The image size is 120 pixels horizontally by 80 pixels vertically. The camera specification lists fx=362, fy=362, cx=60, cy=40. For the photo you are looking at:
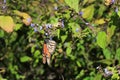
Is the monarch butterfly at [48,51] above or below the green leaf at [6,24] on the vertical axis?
below

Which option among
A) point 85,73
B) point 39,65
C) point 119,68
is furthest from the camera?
point 39,65

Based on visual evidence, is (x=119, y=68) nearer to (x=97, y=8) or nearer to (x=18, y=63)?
(x=97, y=8)

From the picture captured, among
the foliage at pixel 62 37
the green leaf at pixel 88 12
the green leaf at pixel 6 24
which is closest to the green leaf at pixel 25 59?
the foliage at pixel 62 37

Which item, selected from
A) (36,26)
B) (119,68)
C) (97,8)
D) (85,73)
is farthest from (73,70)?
(119,68)

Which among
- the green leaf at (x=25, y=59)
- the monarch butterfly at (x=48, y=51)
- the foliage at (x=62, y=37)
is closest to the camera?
the monarch butterfly at (x=48, y=51)

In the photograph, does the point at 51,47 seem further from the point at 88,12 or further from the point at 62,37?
the point at 88,12

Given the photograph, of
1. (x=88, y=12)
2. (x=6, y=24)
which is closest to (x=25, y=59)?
(x=88, y=12)

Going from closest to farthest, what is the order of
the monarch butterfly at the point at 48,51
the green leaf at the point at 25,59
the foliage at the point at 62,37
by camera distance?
the monarch butterfly at the point at 48,51, the foliage at the point at 62,37, the green leaf at the point at 25,59

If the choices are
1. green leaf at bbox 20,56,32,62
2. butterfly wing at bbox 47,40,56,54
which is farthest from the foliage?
butterfly wing at bbox 47,40,56,54

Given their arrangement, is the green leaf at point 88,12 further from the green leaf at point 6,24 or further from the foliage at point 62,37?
the green leaf at point 6,24
